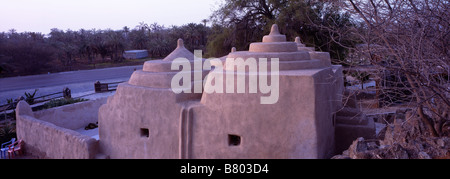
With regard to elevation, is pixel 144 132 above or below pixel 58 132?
above

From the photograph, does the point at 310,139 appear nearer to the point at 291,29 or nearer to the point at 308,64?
the point at 308,64

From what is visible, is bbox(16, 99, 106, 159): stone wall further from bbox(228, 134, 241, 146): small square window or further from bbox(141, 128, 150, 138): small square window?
bbox(228, 134, 241, 146): small square window

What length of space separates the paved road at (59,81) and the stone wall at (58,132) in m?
9.98

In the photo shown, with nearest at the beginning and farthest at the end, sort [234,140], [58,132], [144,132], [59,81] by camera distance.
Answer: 1. [234,140]
2. [144,132]
3. [58,132]
4. [59,81]

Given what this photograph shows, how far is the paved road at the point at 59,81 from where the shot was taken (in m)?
22.6

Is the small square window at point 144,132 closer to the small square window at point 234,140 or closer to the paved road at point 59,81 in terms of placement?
the small square window at point 234,140

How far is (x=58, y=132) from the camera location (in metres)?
8.41

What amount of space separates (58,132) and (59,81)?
20.6 m

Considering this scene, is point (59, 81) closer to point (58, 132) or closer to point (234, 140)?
point (58, 132)

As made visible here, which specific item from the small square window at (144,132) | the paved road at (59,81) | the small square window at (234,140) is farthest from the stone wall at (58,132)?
the paved road at (59,81)

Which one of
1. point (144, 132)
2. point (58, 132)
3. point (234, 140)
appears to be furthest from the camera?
point (58, 132)

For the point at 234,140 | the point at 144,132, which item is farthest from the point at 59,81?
the point at 234,140

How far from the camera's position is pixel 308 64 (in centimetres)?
664

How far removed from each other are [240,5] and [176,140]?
12.3m
